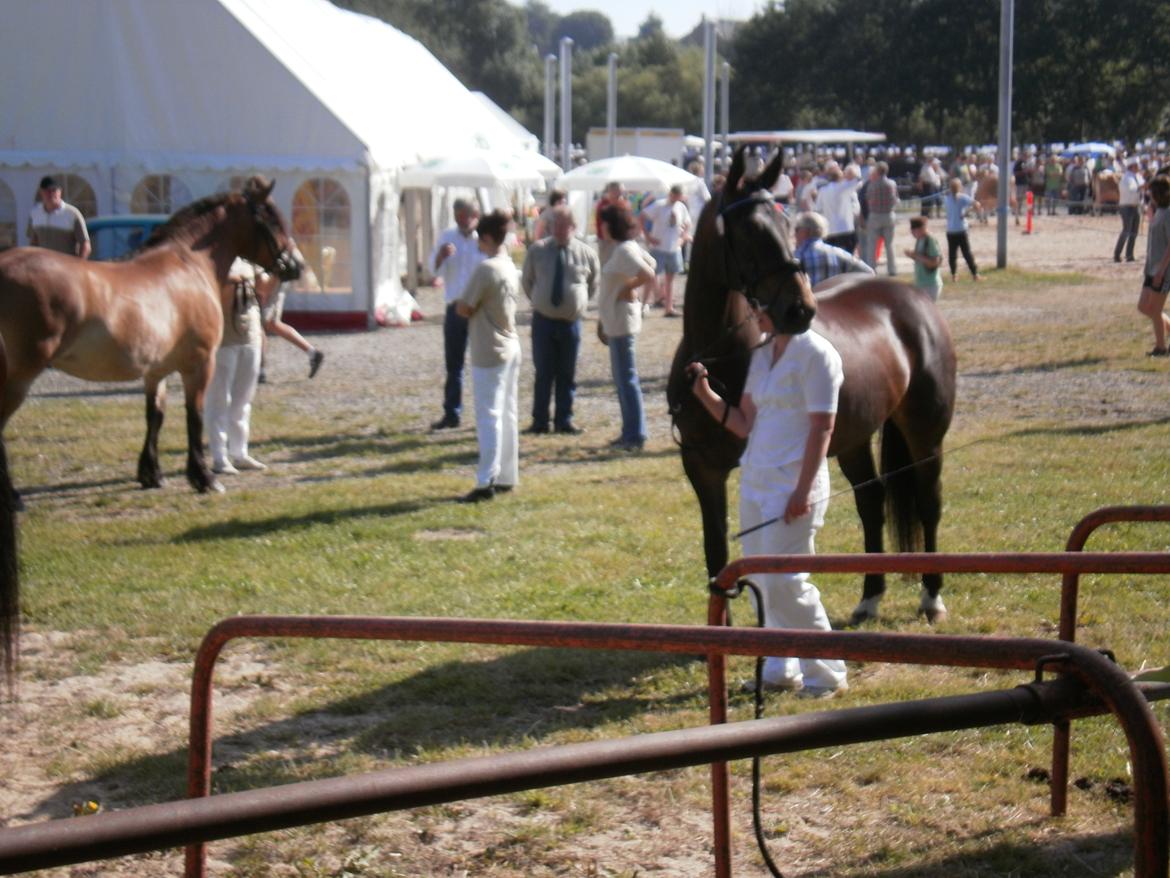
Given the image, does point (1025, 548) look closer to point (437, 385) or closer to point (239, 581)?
point (239, 581)

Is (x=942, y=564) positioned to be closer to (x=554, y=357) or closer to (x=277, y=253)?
(x=277, y=253)

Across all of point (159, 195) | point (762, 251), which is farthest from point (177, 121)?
point (762, 251)

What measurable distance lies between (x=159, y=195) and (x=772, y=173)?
1693cm

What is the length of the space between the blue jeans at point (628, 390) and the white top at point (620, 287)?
10 cm

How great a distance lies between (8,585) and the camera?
6.13 meters

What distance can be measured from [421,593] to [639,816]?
10.3ft

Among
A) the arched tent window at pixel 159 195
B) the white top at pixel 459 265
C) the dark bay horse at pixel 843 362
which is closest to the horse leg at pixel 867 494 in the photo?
the dark bay horse at pixel 843 362

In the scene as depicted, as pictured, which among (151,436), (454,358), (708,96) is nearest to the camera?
(151,436)

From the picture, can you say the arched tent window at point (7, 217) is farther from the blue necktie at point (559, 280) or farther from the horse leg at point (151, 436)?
the blue necktie at point (559, 280)

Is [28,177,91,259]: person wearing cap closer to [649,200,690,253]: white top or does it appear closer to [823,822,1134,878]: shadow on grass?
[649,200,690,253]: white top

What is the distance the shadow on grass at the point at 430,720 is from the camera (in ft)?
17.4

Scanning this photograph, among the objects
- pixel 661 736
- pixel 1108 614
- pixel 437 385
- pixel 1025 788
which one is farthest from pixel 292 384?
pixel 661 736

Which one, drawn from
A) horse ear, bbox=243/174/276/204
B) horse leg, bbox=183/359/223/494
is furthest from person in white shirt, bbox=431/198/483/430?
horse leg, bbox=183/359/223/494

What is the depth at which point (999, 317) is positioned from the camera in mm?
21203
